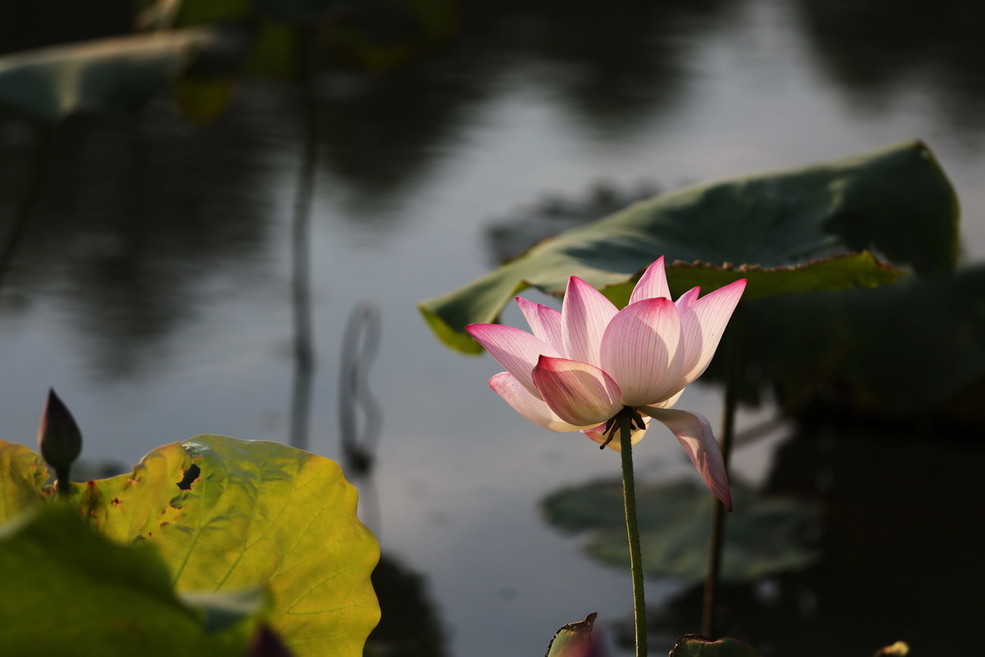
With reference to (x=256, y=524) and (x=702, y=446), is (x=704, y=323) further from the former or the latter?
(x=256, y=524)

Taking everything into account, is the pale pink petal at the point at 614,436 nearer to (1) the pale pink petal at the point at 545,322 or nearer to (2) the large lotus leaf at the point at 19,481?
(1) the pale pink petal at the point at 545,322

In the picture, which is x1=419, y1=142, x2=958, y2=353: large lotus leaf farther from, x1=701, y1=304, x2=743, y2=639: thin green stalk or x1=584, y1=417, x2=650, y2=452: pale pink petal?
x1=584, y1=417, x2=650, y2=452: pale pink petal

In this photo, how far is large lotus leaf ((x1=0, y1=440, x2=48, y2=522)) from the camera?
0.45m

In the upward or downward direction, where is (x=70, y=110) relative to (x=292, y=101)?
upward

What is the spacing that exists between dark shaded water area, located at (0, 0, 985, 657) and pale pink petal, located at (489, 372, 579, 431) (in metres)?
0.78

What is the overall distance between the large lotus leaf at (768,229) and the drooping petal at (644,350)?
38cm

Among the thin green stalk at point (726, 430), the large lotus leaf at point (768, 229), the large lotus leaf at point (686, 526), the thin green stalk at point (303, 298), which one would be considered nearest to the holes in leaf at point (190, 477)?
the large lotus leaf at point (768, 229)

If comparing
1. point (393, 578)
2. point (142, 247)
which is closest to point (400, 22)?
point (142, 247)

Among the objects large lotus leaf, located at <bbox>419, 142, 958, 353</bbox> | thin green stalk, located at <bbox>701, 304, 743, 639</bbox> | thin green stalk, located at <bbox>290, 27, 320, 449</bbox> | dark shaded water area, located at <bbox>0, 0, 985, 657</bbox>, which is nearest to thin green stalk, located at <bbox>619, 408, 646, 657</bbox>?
large lotus leaf, located at <bbox>419, 142, 958, 353</bbox>

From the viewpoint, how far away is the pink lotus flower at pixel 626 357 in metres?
0.40

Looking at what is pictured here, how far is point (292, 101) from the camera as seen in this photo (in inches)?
140

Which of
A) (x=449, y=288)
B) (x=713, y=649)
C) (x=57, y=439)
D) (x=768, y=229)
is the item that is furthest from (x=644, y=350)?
(x=449, y=288)

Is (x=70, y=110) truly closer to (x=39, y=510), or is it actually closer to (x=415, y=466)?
(x=415, y=466)

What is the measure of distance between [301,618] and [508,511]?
102 centimetres
